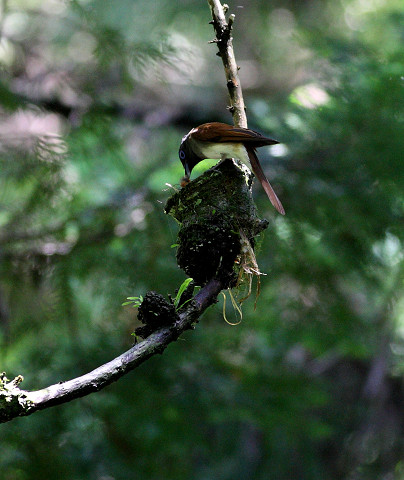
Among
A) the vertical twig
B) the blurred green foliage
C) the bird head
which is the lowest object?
the blurred green foliage

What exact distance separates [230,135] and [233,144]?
0.07 meters

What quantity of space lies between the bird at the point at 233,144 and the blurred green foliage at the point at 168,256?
0.86 metres

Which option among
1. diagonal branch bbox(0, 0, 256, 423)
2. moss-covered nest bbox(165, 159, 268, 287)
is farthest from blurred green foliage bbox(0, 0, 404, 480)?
diagonal branch bbox(0, 0, 256, 423)

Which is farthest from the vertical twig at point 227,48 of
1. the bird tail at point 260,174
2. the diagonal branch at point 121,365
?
the bird tail at point 260,174

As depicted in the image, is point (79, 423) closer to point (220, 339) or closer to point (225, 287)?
point (220, 339)

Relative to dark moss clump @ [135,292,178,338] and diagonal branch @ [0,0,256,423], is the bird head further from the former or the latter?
dark moss clump @ [135,292,178,338]

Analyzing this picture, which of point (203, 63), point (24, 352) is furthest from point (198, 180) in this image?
point (203, 63)

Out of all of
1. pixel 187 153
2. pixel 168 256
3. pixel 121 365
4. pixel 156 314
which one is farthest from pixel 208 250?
pixel 168 256

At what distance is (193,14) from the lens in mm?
10695

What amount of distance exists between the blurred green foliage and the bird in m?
0.86

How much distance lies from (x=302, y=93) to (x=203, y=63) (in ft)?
31.5

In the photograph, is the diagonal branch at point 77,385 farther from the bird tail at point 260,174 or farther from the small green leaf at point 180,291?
the bird tail at point 260,174

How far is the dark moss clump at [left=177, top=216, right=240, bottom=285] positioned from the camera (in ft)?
7.38

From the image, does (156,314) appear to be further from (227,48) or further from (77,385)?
(227,48)
